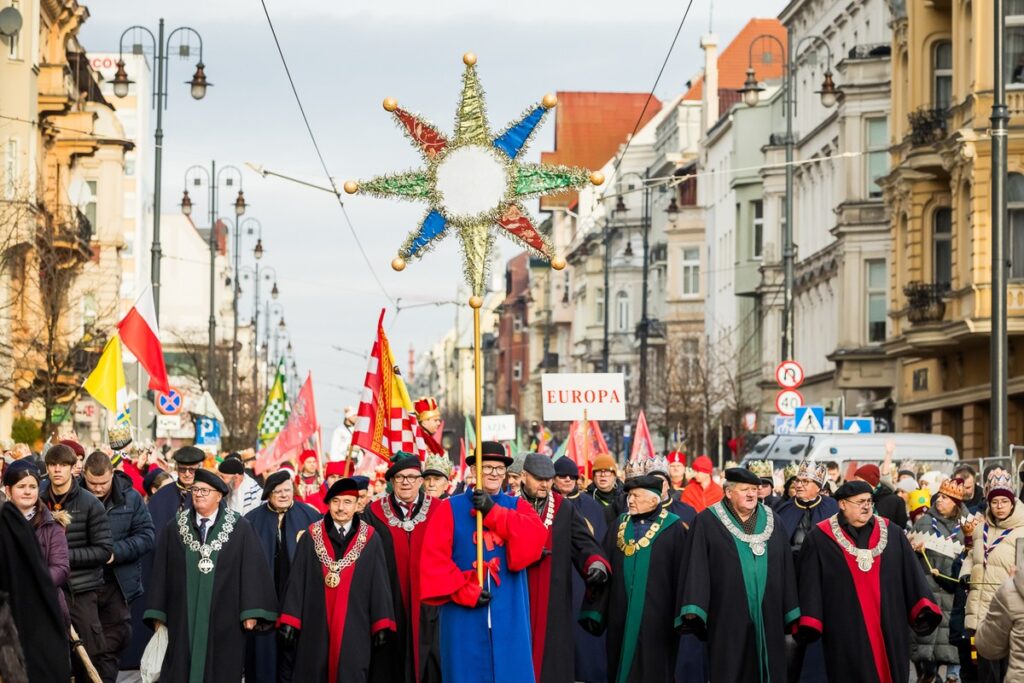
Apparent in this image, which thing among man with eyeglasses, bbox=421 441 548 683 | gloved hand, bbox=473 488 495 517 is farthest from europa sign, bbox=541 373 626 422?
gloved hand, bbox=473 488 495 517

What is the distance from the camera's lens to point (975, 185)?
121 feet

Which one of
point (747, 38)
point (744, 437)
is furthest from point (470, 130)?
point (747, 38)

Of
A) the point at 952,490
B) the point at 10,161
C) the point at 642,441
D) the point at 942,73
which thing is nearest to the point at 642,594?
the point at 952,490

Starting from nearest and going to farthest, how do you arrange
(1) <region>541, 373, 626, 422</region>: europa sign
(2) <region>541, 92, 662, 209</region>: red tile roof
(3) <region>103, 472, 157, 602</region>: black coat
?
(3) <region>103, 472, 157, 602</region>: black coat, (1) <region>541, 373, 626, 422</region>: europa sign, (2) <region>541, 92, 662, 209</region>: red tile roof

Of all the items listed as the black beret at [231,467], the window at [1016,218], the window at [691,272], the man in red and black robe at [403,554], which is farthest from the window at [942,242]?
the window at [691,272]

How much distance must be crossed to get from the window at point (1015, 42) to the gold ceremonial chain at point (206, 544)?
24.9 metres

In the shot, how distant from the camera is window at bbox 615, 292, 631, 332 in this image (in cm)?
10950

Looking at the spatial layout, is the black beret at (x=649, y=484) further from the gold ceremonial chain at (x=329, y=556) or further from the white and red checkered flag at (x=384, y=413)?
the white and red checkered flag at (x=384, y=413)

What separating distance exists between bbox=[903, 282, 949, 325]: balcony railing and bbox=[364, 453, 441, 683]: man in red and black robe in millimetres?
25517

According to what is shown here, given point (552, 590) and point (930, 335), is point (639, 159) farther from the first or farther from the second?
point (552, 590)

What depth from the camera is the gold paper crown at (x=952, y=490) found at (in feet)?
60.1

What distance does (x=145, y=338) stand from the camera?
27.9m

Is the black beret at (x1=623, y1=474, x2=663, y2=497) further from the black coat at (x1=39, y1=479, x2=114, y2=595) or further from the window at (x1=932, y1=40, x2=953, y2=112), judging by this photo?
the window at (x1=932, y1=40, x2=953, y2=112)

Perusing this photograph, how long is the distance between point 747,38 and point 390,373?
239 ft
